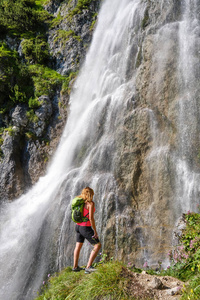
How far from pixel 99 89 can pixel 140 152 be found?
694 cm

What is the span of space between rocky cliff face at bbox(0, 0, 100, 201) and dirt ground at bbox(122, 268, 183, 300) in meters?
13.3

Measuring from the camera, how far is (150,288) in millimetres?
3768

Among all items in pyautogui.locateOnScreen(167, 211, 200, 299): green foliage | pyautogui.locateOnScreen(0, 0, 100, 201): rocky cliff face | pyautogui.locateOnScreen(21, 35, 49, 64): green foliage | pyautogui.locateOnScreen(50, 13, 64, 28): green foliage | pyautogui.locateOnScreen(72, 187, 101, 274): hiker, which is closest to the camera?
pyautogui.locateOnScreen(167, 211, 200, 299): green foliage

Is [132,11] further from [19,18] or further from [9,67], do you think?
[19,18]

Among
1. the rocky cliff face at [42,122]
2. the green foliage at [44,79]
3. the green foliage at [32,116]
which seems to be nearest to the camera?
the rocky cliff face at [42,122]

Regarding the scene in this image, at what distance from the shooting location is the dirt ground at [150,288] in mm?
3568

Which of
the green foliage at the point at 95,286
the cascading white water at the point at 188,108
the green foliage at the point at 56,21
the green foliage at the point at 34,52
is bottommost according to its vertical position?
the green foliage at the point at 95,286

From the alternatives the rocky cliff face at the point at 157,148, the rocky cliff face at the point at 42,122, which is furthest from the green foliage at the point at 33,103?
the rocky cliff face at the point at 157,148

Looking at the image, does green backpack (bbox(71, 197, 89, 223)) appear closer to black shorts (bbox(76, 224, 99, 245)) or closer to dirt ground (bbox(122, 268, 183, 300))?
black shorts (bbox(76, 224, 99, 245))

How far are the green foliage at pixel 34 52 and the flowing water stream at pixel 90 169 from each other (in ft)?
23.0

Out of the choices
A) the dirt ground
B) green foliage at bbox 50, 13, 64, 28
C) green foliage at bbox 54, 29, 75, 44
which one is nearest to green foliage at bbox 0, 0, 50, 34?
green foliage at bbox 50, 13, 64, 28

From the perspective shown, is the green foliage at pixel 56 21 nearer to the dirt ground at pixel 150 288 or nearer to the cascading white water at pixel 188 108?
the cascading white water at pixel 188 108

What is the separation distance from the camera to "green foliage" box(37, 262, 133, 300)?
363 cm

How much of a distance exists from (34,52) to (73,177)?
15095 mm
